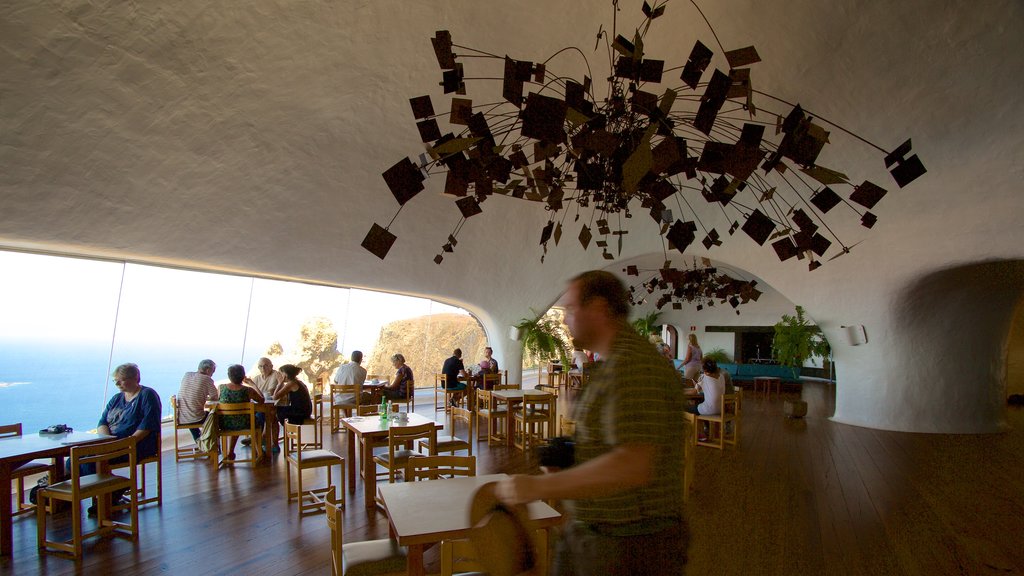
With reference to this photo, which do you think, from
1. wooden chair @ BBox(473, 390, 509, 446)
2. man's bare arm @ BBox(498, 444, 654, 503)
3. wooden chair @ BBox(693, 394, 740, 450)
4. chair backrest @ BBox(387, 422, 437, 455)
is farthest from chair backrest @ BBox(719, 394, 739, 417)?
man's bare arm @ BBox(498, 444, 654, 503)

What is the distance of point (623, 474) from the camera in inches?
54.4

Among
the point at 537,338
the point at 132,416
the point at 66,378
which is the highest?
the point at 537,338

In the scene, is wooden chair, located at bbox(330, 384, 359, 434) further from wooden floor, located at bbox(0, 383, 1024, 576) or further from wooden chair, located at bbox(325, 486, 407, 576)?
wooden chair, located at bbox(325, 486, 407, 576)

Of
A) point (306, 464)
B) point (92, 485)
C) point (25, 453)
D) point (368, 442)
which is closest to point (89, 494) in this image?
point (92, 485)

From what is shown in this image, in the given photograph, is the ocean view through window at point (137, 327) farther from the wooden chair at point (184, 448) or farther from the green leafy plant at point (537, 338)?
the green leafy plant at point (537, 338)

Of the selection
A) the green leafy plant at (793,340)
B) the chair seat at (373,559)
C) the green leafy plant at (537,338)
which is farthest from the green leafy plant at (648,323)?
the chair seat at (373,559)

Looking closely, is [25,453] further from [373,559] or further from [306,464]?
[373,559]

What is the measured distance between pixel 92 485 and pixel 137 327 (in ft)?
13.2

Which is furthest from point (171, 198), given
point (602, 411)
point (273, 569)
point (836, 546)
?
point (836, 546)

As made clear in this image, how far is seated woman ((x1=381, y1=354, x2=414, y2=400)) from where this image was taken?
29.2ft

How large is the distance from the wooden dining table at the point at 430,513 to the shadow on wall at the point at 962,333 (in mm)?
7684

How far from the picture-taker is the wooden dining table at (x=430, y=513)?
2.23 m

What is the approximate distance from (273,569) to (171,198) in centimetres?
445

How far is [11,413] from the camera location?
5980 millimetres
